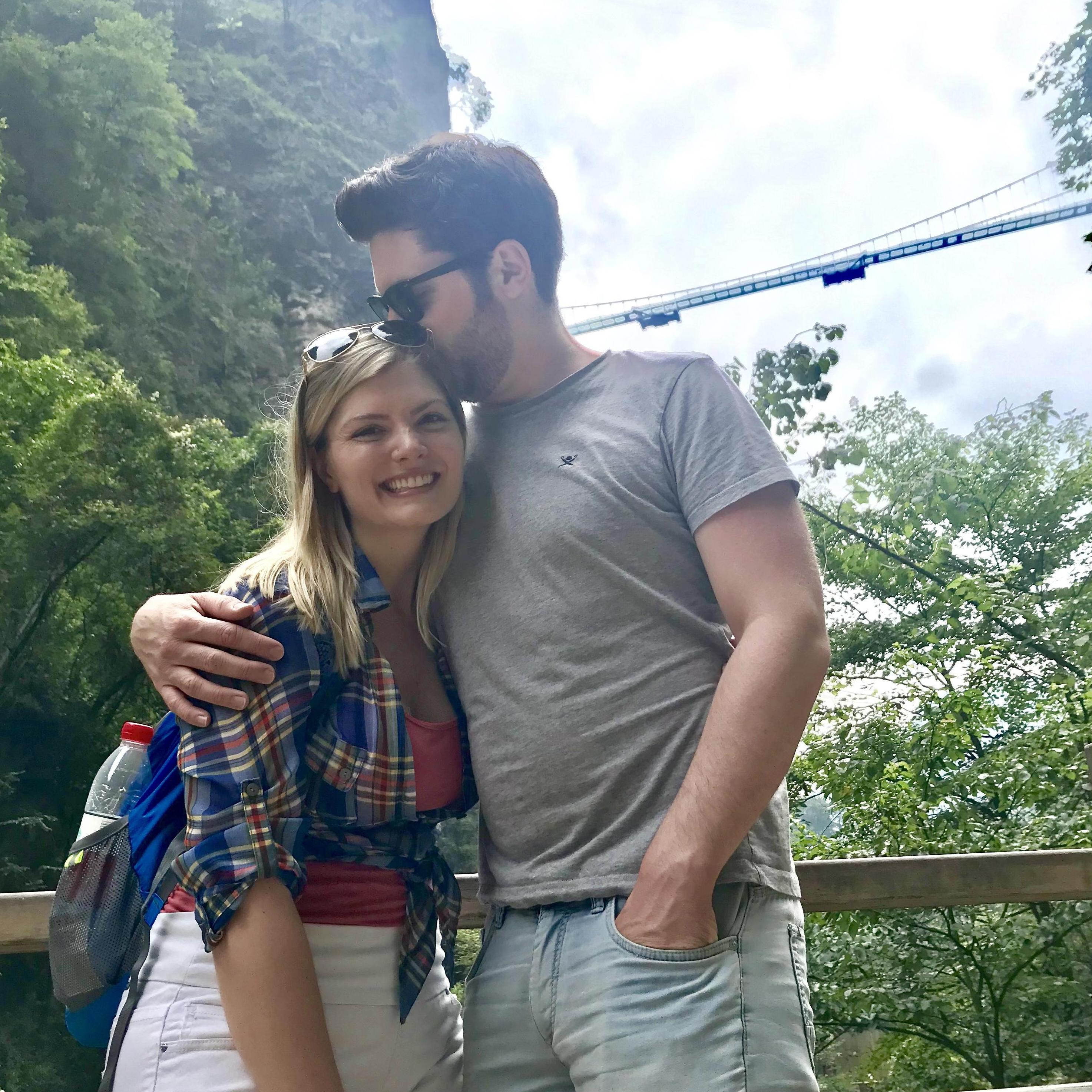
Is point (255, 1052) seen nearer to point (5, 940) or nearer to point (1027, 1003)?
point (5, 940)

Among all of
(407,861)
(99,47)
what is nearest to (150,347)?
(99,47)

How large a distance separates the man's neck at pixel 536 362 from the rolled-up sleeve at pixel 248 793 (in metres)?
0.37

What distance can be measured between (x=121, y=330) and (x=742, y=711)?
5.01 meters

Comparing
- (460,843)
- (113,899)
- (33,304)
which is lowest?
(460,843)

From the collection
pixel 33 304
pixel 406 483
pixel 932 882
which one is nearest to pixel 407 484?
pixel 406 483

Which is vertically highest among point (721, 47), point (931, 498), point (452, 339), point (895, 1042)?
point (721, 47)

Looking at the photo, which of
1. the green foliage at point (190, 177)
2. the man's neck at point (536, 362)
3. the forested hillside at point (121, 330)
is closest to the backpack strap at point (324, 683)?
the man's neck at point (536, 362)

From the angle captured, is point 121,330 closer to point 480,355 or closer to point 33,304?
point 33,304

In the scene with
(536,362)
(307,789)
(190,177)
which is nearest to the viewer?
(307,789)

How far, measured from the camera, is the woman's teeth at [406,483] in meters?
0.82

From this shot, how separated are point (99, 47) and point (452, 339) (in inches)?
214

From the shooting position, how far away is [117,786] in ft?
2.70

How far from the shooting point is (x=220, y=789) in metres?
0.66

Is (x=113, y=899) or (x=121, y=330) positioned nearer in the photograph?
(x=113, y=899)
